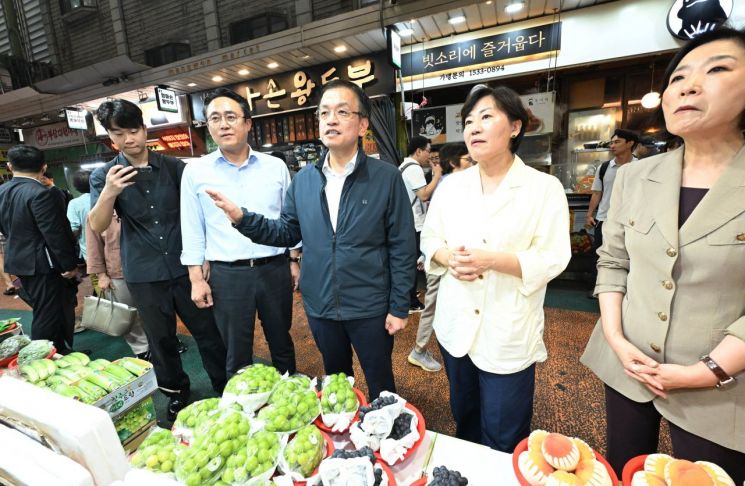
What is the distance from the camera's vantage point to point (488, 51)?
5.25 metres

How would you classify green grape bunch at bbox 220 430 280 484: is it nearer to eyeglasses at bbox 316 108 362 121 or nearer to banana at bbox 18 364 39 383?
banana at bbox 18 364 39 383

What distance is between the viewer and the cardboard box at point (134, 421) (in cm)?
132

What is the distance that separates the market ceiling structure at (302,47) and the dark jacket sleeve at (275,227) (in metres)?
4.33

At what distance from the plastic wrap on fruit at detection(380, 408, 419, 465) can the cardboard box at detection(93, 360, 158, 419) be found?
40.3 inches

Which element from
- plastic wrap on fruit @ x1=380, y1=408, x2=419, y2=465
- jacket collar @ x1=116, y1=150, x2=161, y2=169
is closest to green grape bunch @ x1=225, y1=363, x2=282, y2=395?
plastic wrap on fruit @ x1=380, y1=408, x2=419, y2=465

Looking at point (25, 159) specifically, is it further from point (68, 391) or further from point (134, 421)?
point (134, 421)

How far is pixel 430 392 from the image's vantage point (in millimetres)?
2723

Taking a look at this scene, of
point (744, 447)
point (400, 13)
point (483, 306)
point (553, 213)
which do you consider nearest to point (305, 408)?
point (483, 306)

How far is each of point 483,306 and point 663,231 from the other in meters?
0.64

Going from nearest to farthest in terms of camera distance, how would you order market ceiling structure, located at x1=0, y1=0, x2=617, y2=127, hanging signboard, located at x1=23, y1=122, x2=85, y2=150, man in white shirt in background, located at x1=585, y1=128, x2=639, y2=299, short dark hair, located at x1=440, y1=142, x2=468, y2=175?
short dark hair, located at x1=440, y1=142, x2=468, y2=175 → man in white shirt in background, located at x1=585, y1=128, x2=639, y2=299 → market ceiling structure, located at x1=0, y1=0, x2=617, y2=127 → hanging signboard, located at x1=23, y1=122, x2=85, y2=150

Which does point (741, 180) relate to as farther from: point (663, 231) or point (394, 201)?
point (394, 201)

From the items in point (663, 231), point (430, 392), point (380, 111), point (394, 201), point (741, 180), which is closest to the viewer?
point (741, 180)

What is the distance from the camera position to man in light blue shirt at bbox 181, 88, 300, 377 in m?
2.03

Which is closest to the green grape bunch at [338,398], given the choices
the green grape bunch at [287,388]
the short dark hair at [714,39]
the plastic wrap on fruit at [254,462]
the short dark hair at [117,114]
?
the green grape bunch at [287,388]
